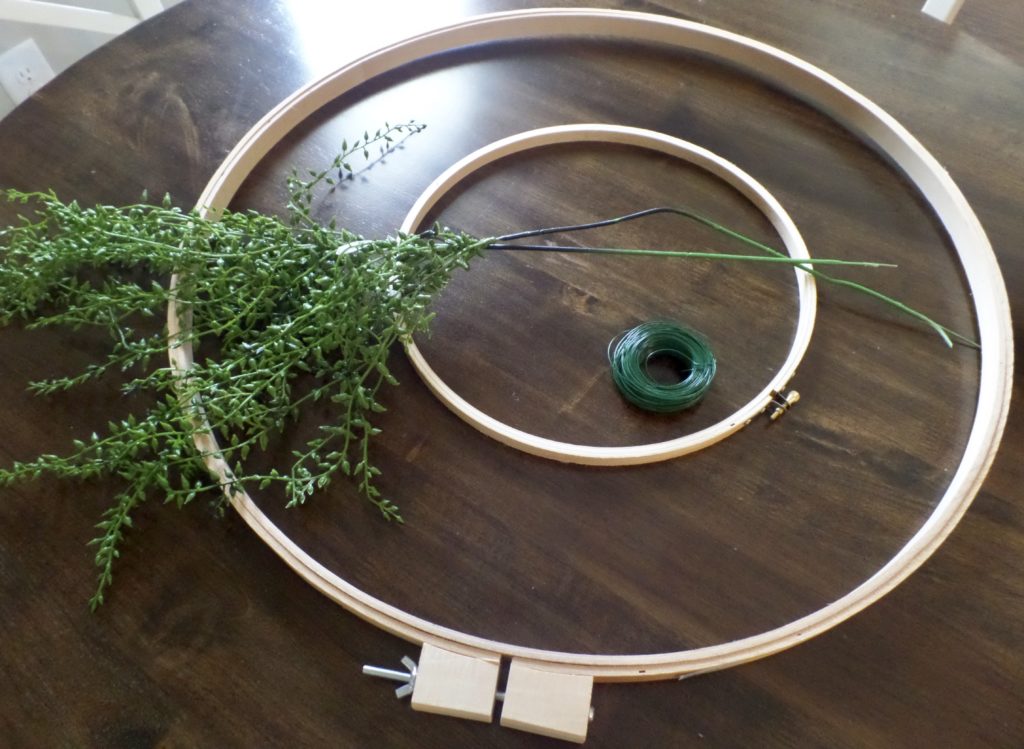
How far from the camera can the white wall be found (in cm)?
247

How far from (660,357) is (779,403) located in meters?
0.24

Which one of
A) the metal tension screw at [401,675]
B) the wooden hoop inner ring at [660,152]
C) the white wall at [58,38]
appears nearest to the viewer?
the metal tension screw at [401,675]

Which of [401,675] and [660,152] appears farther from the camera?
[660,152]

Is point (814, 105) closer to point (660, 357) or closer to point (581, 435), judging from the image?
point (660, 357)

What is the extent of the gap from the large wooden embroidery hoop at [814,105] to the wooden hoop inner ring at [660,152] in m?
0.31

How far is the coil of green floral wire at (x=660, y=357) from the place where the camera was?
139cm

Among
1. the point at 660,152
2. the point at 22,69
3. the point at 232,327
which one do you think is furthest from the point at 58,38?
the point at 660,152

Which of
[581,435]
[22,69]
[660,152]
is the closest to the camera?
[581,435]

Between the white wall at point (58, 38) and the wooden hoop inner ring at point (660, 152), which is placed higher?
the white wall at point (58, 38)

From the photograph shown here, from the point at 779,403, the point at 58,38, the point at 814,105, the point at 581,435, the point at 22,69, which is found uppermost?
the point at 58,38

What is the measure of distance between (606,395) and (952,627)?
68 centimetres

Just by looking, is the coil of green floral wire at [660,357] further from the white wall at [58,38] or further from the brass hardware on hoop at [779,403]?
the white wall at [58,38]

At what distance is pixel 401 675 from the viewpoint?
1146mm

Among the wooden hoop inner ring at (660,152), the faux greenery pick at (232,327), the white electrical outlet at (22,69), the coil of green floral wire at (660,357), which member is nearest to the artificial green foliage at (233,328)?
the faux greenery pick at (232,327)
